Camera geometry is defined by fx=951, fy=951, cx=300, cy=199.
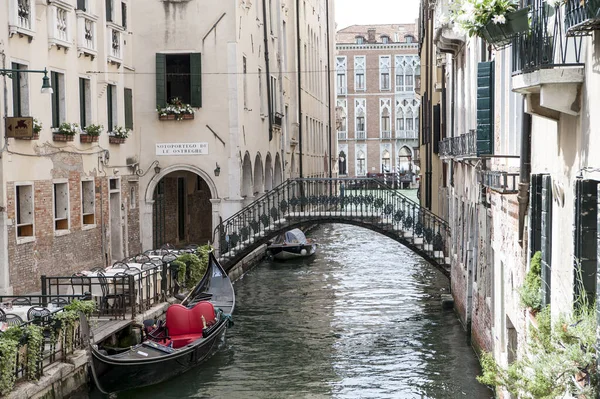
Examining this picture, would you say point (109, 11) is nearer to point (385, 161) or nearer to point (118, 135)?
point (118, 135)

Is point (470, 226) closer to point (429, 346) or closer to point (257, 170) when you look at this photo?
point (429, 346)

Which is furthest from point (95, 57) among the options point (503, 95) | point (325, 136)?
point (325, 136)

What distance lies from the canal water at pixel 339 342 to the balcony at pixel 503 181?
362cm

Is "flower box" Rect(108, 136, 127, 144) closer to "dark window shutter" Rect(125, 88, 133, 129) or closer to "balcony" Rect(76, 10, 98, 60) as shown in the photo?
"dark window shutter" Rect(125, 88, 133, 129)

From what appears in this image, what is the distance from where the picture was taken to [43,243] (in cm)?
1678

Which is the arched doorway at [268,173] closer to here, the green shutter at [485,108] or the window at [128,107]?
the window at [128,107]

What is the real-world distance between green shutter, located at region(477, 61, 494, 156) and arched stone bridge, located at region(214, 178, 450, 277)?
8.45 m

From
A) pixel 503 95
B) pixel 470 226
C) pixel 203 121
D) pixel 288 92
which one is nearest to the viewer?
pixel 503 95

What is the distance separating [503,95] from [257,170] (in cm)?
1653

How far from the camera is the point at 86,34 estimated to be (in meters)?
19.2

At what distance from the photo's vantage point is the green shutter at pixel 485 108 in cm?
1091

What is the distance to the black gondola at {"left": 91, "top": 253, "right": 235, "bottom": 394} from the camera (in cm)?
1209

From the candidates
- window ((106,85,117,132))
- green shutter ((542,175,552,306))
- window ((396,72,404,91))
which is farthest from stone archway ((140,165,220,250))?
window ((396,72,404,91))

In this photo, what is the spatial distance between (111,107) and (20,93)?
5051 millimetres
